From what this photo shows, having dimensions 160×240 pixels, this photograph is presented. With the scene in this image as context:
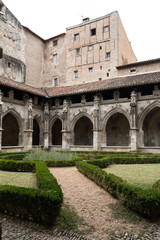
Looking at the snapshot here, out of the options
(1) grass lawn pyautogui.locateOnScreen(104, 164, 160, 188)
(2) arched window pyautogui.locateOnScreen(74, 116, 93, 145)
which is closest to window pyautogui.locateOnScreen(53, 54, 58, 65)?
(2) arched window pyautogui.locateOnScreen(74, 116, 93, 145)

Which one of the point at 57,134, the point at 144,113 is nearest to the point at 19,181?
the point at 144,113

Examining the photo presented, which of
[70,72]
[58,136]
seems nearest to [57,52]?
[70,72]

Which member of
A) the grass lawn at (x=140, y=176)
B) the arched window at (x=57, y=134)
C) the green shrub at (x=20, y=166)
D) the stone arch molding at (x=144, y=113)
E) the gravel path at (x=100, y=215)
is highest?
the stone arch molding at (x=144, y=113)

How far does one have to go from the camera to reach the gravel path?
3.25 metres

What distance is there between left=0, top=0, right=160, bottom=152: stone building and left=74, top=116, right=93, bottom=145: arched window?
12 centimetres

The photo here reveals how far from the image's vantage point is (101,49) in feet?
87.2

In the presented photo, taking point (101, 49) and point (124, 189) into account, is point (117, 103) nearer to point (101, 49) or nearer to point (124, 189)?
point (101, 49)

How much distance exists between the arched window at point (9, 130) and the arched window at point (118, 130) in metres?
11.1

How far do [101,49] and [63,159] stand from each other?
19880 millimetres

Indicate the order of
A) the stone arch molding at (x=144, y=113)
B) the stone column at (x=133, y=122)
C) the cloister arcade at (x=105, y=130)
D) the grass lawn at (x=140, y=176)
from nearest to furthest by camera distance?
the grass lawn at (x=140, y=176) → the stone column at (x=133, y=122) → the stone arch molding at (x=144, y=113) → the cloister arcade at (x=105, y=130)

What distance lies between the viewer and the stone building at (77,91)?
17.5 m

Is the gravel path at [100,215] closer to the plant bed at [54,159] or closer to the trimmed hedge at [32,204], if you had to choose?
the trimmed hedge at [32,204]

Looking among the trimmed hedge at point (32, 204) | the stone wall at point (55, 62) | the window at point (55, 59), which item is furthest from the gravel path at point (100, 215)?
the window at point (55, 59)

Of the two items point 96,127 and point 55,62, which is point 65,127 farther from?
point 55,62
